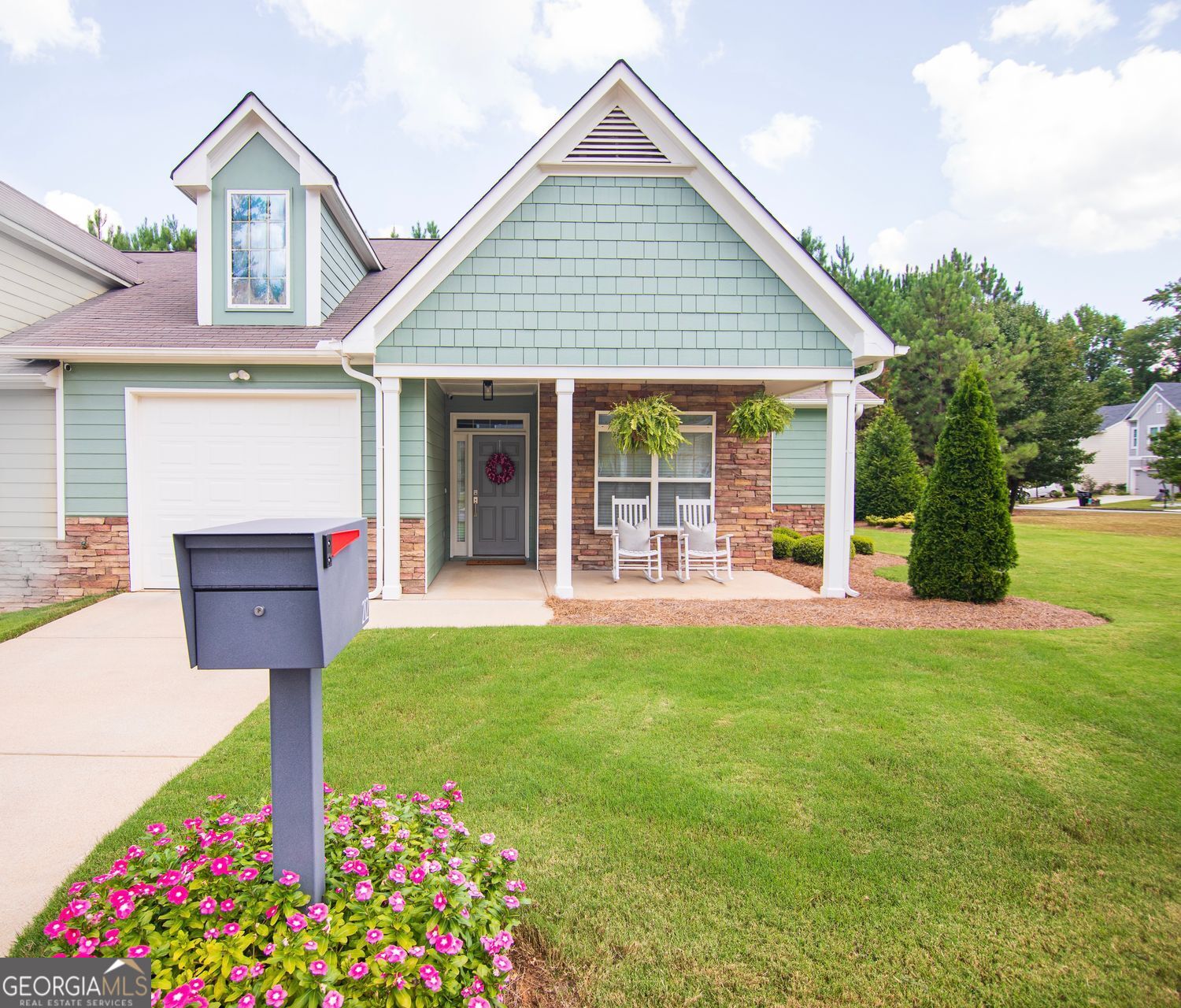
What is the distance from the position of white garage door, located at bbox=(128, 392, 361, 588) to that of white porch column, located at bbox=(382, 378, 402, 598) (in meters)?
0.67

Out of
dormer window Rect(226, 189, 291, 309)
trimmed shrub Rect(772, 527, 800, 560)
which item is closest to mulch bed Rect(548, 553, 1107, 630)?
trimmed shrub Rect(772, 527, 800, 560)

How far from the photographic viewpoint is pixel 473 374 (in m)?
7.79

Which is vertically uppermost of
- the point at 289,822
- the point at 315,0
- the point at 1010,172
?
the point at 1010,172

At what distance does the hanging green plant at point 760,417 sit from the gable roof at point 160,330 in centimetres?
508

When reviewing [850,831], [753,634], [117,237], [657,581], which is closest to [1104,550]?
[657,581]

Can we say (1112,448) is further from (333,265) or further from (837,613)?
(333,265)

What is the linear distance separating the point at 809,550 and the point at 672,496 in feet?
10.2

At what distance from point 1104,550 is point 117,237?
3079 centimetres

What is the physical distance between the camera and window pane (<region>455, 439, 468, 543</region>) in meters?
11.3

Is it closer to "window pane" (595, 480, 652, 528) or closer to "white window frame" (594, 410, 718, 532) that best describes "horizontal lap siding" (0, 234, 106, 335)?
"white window frame" (594, 410, 718, 532)

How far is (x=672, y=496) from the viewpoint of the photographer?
10266mm

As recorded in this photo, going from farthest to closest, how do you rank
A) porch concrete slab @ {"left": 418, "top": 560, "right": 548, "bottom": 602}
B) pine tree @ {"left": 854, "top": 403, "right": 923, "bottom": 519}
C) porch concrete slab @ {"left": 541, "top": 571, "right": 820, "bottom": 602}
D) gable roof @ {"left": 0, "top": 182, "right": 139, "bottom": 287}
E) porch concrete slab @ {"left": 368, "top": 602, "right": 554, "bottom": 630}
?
pine tree @ {"left": 854, "top": 403, "right": 923, "bottom": 519} < gable roof @ {"left": 0, "top": 182, "right": 139, "bottom": 287} < porch concrete slab @ {"left": 541, "top": 571, "right": 820, "bottom": 602} < porch concrete slab @ {"left": 418, "top": 560, "right": 548, "bottom": 602} < porch concrete slab @ {"left": 368, "top": 602, "right": 554, "bottom": 630}

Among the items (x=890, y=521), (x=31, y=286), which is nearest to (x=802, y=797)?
(x=31, y=286)

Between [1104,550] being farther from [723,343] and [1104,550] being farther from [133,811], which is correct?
[133,811]
